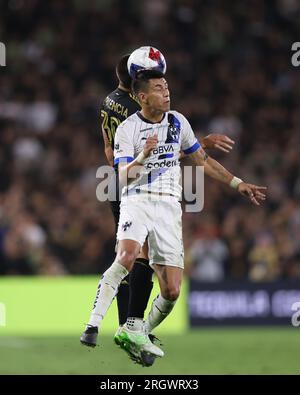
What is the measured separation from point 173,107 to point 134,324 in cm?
1128

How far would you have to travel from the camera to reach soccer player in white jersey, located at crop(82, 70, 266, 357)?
8859 millimetres

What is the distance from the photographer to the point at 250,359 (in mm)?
13656

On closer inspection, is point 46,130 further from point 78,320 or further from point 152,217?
point 152,217

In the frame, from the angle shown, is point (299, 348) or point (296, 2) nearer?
point (299, 348)

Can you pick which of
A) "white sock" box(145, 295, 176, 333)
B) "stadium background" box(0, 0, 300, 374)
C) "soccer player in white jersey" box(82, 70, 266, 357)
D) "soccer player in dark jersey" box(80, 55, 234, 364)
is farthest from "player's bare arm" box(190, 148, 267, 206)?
"stadium background" box(0, 0, 300, 374)

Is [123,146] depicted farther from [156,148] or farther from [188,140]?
[188,140]

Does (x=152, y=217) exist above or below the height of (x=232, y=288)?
below

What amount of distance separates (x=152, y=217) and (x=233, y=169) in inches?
415

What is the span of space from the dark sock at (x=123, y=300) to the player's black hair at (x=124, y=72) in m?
1.73

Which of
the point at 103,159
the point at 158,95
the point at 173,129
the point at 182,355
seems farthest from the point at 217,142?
the point at 103,159

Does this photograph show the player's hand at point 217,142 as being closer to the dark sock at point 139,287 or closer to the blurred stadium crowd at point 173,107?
the dark sock at point 139,287

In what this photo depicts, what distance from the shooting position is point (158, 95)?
8906 millimetres

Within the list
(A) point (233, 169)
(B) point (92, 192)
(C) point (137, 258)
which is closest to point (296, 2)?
(A) point (233, 169)

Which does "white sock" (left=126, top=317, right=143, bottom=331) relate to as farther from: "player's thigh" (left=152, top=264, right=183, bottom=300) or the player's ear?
the player's ear
